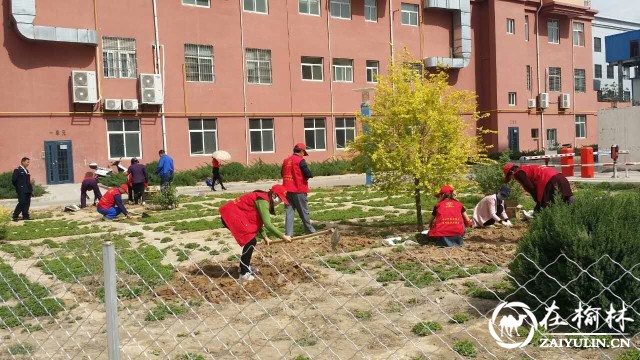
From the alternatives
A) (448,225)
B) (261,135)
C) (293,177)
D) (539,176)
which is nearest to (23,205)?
(293,177)

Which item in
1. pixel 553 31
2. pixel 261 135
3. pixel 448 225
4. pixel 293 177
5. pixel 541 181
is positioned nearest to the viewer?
pixel 448 225

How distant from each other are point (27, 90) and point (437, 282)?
21.7 meters

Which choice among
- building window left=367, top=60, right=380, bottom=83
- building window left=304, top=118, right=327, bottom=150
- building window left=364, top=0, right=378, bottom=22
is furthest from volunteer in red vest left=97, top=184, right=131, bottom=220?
building window left=364, top=0, right=378, bottom=22

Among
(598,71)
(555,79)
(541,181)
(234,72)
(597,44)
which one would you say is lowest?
(541,181)

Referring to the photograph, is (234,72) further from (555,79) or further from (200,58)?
(555,79)

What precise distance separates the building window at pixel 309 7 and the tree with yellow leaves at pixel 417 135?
831 inches

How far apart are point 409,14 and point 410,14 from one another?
9 cm

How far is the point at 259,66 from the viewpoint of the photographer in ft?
97.1

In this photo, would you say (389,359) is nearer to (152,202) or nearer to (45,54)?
(152,202)

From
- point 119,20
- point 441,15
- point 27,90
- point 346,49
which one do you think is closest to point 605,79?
point 441,15

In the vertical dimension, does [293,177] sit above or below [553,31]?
below

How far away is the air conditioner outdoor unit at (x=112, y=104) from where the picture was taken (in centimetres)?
2517

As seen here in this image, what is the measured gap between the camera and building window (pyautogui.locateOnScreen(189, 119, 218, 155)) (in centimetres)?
2802

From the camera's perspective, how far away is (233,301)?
22.7ft
